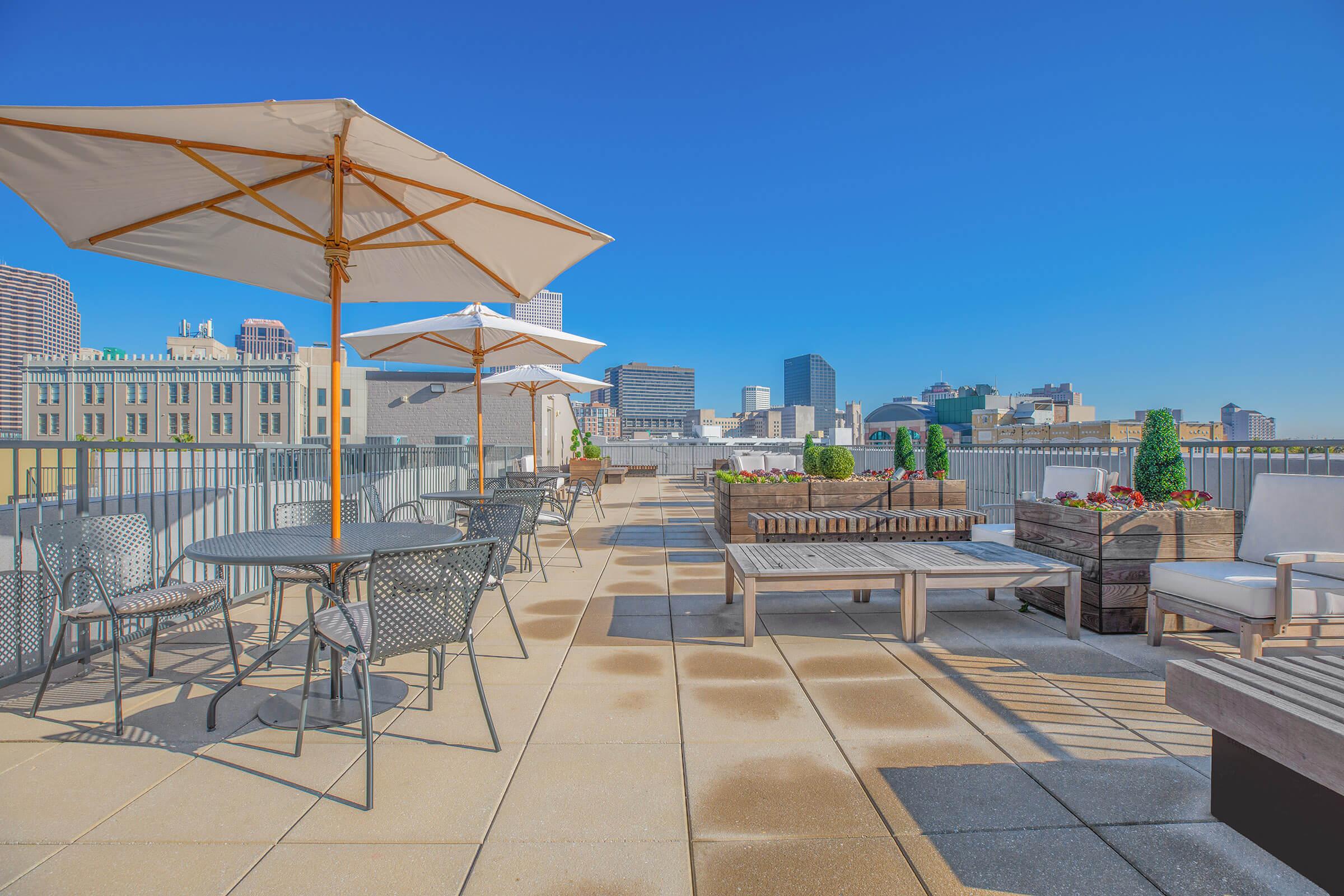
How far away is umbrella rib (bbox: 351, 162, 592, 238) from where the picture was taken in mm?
2697

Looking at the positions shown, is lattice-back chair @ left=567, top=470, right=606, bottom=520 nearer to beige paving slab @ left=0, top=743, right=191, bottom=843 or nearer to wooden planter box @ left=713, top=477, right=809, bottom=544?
wooden planter box @ left=713, top=477, right=809, bottom=544

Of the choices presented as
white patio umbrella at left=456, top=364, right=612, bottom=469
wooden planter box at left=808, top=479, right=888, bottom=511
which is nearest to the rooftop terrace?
wooden planter box at left=808, top=479, right=888, bottom=511

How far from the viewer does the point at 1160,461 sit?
168 inches

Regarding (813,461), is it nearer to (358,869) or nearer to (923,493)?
(923,493)

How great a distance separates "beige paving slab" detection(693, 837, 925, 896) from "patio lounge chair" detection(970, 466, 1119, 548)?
3737 mm

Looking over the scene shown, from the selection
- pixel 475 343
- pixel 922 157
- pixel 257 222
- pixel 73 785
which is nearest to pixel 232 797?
pixel 73 785

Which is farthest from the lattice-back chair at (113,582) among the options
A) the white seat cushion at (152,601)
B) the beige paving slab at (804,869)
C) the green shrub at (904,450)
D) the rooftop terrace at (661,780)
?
the green shrub at (904,450)

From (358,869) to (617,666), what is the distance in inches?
67.7

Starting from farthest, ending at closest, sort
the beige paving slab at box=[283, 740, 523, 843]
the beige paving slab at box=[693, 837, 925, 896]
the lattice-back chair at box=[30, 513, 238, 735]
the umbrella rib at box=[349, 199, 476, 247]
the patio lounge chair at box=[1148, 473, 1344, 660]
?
the umbrella rib at box=[349, 199, 476, 247]
the patio lounge chair at box=[1148, 473, 1344, 660]
the lattice-back chair at box=[30, 513, 238, 735]
the beige paving slab at box=[283, 740, 523, 843]
the beige paving slab at box=[693, 837, 925, 896]

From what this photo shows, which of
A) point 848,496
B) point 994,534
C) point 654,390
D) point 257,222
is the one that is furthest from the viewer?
point 654,390

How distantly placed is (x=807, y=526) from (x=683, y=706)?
2.81 meters

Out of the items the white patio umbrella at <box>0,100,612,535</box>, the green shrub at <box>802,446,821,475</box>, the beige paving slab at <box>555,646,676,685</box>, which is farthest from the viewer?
the green shrub at <box>802,446,821,475</box>

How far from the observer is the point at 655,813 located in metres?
1.86

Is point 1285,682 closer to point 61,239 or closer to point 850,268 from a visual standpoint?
point 61,239
